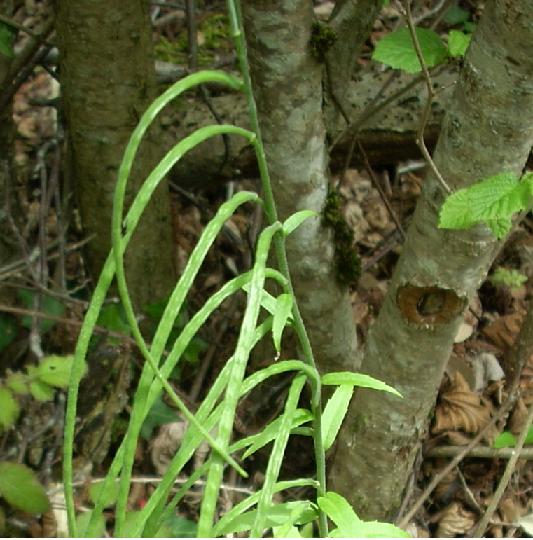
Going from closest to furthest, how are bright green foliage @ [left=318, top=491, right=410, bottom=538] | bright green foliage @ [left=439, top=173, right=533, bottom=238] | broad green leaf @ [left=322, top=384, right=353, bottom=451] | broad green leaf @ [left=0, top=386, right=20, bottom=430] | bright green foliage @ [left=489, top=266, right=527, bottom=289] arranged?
1. bright green foliage @ [left=318, top=491, right=410, bottom=538]
2. broad green leaf @ [left=322, top=384, right=353, bottom=451]
3. bright green foliage @ [left=439, top=173, right=533, bottom=238]
4. broad green leaf @ [left=0, top=386, right=20, bottom=430]
5. bright green foliage @ [left=489, top=266, right=527, bottom=289]

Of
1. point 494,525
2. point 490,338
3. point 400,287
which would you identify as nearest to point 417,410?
point 400,287

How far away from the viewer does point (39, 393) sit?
69.7 inches

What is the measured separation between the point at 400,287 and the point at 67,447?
3.71 ft

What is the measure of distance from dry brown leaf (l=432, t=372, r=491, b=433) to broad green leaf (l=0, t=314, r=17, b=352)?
1264 mm

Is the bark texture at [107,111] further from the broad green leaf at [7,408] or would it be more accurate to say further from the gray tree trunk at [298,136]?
the broad green leaf at [7,408]

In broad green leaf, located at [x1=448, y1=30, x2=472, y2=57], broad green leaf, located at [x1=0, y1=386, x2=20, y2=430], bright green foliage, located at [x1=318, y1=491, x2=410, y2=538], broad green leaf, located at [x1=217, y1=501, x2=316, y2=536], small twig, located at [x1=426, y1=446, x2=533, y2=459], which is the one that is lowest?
small twig, located at [x1=426, y1=446, x2=533, y2=459]

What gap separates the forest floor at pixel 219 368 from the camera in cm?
212

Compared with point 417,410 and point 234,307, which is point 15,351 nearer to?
point 234,307

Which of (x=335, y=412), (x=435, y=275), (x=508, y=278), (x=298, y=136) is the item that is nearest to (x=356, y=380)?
(x=335, y=412)

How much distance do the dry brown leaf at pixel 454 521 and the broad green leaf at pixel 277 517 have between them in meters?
1.30

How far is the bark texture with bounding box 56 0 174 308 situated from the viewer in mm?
1895

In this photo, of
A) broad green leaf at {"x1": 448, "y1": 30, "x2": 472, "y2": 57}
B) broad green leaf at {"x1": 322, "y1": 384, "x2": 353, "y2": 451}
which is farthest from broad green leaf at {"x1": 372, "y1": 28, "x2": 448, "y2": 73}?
broad green leaf at {"x1": 322, "y1": 384, "x2": 353, "y2": 451}

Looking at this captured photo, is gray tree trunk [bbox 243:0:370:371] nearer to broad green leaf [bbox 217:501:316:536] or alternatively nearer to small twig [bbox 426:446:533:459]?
small twig [bbox 426:446:533:459]

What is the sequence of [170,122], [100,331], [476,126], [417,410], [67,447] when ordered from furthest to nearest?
[170,122] → [100,331] → [417,410] → [476,126] → [67,447]
